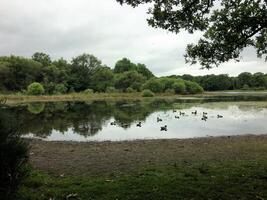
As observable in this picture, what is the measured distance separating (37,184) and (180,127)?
70.2 feet

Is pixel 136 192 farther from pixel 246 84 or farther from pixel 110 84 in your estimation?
pixel 246 84

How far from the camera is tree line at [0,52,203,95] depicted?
11142cm

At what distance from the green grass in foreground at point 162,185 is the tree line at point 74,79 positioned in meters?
93.2

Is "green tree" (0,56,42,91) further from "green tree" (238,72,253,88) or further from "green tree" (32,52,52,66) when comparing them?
"green tree" (238,72,253,88)

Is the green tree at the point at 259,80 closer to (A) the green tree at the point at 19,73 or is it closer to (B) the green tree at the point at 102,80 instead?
(B) the green tree at the point at 102,80

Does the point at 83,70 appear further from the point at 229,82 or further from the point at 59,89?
the point at 229,82

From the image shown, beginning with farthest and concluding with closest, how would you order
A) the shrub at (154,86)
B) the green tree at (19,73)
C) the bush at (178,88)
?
the green tree at (19,73), the bush at (178,88), the shrub at (154,86)

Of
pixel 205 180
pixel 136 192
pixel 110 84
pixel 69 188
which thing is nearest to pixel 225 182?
pixel 205 180

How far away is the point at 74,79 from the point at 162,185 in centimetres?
11713

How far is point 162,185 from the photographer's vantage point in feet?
29.4

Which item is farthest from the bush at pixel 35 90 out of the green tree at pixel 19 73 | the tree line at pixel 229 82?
the tree line at pixel 229 82

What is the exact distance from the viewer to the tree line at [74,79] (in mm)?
111419

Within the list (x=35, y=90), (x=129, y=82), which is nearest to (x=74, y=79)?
(x=129, y=82)

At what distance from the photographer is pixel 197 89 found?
122750 millimetres
